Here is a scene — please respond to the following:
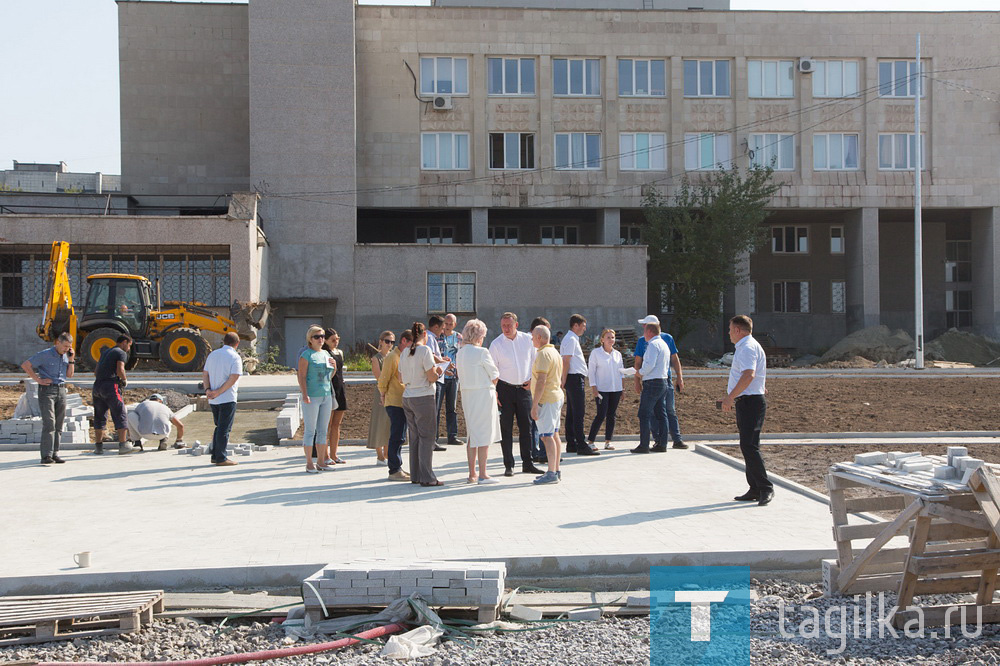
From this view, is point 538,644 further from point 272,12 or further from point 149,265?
point 272,12

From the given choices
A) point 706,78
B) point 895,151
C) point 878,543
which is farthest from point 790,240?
point 878,543

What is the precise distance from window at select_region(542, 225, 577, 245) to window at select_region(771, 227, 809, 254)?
10127mm

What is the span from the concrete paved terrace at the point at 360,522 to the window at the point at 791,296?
34925mm

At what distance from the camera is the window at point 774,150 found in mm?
39375

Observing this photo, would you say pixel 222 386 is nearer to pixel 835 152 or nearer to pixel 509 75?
pixel 509 75

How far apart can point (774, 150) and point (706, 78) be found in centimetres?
434

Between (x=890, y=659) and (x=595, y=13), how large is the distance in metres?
37.1

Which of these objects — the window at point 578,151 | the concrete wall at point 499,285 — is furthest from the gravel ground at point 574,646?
the window at point 578,151

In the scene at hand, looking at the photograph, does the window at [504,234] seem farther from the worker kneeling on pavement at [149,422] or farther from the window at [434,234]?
the worker kneeling on pavement at [149,422]

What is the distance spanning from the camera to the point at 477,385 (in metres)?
9.87

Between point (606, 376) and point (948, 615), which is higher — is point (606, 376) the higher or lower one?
the higher one

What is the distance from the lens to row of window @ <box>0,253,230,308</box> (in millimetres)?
32062

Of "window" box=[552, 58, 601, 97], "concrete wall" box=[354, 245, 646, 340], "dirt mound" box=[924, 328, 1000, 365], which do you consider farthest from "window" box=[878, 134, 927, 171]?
"concrete wall" box=[354, 245, 646, 340]

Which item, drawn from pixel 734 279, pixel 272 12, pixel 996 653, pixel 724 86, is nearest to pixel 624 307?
pixel 734 279
